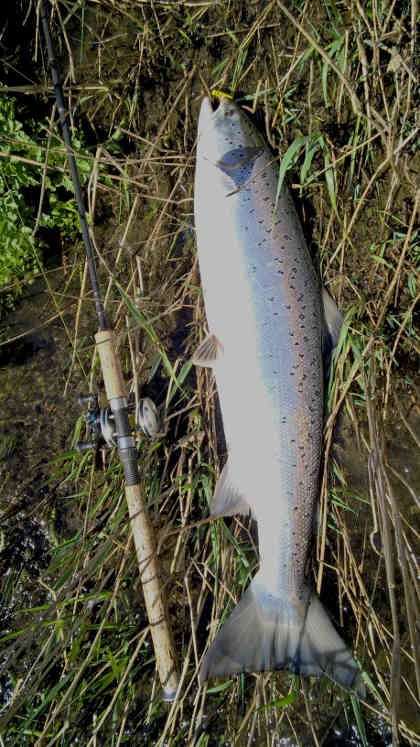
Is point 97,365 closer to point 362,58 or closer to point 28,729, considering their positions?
point 28,729

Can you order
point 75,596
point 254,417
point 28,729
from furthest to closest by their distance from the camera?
point 75,596 → point 28,729 → point 254,417

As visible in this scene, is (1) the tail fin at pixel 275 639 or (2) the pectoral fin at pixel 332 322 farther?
(2) the pectoral fin at pixel 332 322

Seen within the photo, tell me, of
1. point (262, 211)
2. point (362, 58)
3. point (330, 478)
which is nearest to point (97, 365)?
point (262, 211)

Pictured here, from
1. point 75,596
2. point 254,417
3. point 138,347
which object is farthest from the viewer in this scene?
point 138,347

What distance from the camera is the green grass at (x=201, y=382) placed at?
187cm

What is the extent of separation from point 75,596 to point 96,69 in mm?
2766

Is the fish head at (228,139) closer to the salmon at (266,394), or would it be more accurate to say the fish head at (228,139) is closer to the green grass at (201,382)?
the salmon at (266,394)

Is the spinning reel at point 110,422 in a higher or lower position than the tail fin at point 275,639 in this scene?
higher

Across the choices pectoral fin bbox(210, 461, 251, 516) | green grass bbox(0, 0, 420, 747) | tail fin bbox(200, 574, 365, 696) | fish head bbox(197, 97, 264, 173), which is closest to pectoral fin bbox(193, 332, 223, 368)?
green grass bbox(0, 0, 420, 747)

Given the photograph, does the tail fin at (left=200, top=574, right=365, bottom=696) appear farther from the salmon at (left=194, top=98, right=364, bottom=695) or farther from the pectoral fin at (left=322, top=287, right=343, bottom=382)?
the pectoral fin at (left=322, top=287, right=343, bottom=382)

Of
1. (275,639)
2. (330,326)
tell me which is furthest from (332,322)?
(275,639)

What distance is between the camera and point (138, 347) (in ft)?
7.02

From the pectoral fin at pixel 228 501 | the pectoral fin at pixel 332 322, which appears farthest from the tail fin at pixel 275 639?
the pectoral fin at pixel 332 322

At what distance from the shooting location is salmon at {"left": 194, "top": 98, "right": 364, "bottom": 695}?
5.60 ft
